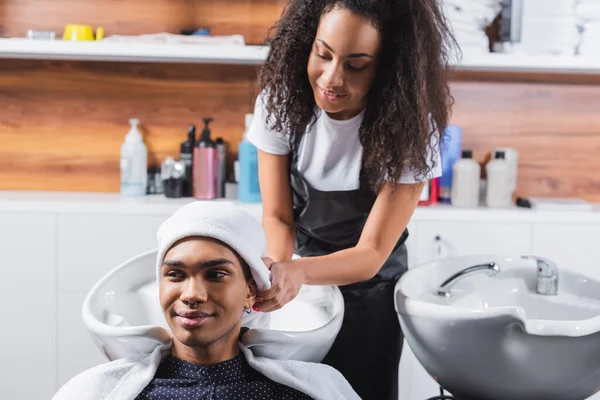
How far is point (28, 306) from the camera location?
8.59 ft

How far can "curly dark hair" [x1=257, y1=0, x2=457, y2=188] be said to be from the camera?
4.80ft

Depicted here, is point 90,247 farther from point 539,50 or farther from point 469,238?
point 539,50

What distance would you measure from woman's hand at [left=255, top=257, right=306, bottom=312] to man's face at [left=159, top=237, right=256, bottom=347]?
72 mm

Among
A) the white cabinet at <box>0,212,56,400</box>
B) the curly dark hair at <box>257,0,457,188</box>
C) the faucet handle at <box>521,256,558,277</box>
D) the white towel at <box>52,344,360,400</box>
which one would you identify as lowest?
the white cabinet at <box>0,212,56,400</box>

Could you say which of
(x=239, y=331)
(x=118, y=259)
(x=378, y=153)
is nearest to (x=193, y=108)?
(x=118, y=259)

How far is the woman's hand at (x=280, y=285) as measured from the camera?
1342mm

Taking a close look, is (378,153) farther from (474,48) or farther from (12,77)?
(12,77)

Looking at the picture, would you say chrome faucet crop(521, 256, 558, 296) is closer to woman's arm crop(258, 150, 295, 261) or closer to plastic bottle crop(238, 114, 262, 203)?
woman's arm crop(258, 150, 295, 261)

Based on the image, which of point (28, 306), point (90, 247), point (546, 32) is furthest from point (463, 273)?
point (28, 306)

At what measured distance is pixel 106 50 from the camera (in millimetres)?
2533

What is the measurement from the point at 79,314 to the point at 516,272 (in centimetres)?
151

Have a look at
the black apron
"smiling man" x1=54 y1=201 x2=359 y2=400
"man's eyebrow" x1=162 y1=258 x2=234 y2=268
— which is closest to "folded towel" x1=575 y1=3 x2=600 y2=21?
the black apron

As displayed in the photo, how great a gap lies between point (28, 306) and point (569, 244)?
6.18ft

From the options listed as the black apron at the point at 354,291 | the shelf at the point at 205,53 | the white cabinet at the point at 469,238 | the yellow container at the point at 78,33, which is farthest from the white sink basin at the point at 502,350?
the yellow container at the point at 78,33
